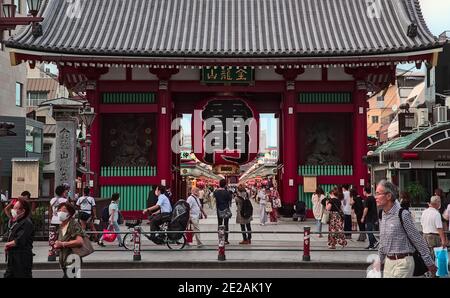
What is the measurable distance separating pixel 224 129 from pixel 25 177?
857cm

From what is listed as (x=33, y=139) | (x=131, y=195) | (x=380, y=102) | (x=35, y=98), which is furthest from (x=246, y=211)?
(x=380, y=102)

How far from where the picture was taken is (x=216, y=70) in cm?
2714

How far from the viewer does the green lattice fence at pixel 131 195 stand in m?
27.1

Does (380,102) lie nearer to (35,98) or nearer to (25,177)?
(35,98)

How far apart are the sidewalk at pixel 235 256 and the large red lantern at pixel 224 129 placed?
24.3ft

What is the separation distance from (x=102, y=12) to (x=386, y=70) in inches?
521

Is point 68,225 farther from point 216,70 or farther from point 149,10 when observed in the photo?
point 149,10

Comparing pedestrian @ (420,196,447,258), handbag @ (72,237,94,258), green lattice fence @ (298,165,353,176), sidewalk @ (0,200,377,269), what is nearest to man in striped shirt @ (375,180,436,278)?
handbag @ (72,237,94,258)

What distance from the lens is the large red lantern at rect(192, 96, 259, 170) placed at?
92.0 feet

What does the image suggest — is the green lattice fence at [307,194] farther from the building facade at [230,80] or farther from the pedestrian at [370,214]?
the pedestrian at [370,214]

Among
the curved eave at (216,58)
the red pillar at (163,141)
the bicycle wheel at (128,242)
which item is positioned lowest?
the bicycle wheel at (128,242)

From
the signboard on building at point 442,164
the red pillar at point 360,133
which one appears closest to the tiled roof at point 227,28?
the red pillar at point 360,133

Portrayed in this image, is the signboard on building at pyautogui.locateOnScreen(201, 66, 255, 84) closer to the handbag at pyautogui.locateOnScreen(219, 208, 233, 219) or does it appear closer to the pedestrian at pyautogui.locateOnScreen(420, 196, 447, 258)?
the handbag at pyautogui.locateOnScreen(219, 208, 233, 219)

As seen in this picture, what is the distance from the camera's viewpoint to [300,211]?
1070 inches
